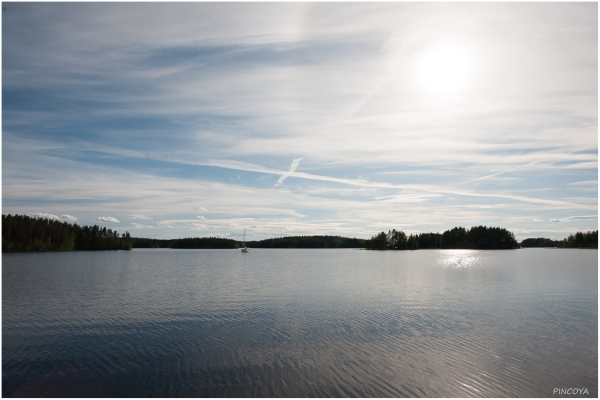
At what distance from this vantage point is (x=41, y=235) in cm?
14712

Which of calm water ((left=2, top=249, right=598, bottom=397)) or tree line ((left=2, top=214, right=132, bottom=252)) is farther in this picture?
tree line ((left=2, top=214, right=132, bottom=252))

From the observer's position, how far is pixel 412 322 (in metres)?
24.5

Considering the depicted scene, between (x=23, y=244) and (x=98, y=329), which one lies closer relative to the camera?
(x=98, y=329)

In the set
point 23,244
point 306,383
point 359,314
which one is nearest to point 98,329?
point 306,383

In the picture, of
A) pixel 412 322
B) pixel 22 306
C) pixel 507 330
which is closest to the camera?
pixel 507 330

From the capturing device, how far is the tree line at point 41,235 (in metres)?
133

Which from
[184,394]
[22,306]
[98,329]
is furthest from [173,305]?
[184,394]

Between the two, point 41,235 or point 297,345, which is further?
point 41,235

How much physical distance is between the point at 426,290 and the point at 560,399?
90.3 ft

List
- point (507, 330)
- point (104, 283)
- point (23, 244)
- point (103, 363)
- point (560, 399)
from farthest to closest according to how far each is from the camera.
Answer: point (23, 244) → point (104, 283) → point (507, 330) → point (103, 363) → point (560, 399)

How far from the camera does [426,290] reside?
4047cm

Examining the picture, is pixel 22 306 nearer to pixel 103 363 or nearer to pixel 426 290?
pixel 103 363

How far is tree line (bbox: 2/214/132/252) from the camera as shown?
438ft

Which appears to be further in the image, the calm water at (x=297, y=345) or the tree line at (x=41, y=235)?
the tree line at (x=41, y=235)
